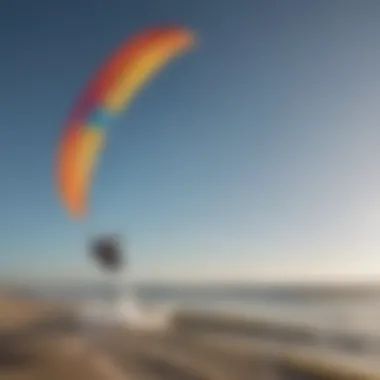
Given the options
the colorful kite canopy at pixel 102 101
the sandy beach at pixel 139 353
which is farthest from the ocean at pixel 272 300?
the colorful kite canopy at pixel 102 101

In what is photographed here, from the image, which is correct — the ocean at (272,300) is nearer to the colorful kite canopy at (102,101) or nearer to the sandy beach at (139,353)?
the sandy beach at (139,353)

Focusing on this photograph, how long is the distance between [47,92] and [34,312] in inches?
17.0

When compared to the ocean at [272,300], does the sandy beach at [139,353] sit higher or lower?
lower

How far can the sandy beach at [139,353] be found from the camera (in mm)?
1380

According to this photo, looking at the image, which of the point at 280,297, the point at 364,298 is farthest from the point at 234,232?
the point at 364,298

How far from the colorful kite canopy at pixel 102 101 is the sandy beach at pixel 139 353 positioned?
0.22 m

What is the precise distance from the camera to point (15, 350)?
4.54 ft

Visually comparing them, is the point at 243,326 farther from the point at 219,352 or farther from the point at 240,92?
the point at 240,92

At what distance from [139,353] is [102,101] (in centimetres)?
50

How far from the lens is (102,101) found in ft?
4.85

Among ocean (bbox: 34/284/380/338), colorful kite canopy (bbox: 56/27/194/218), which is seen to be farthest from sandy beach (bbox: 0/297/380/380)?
colorful kite canopy (bbox: 56/27/194/218)

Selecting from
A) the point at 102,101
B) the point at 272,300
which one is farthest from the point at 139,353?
the point at 102,101

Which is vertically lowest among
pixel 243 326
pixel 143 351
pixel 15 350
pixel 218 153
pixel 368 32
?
pixel 15 350

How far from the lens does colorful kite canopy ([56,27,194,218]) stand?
1.45 meters
